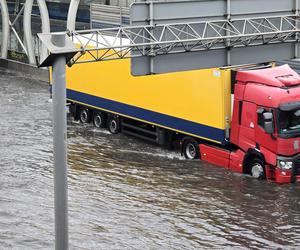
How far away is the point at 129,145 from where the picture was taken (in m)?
22.7

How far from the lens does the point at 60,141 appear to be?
7.54m

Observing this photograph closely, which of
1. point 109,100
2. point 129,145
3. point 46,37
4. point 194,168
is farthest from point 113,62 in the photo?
point 46,37

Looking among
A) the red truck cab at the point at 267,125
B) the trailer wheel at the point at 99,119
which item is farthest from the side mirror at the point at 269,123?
the trailer wheel at the point at 99,119

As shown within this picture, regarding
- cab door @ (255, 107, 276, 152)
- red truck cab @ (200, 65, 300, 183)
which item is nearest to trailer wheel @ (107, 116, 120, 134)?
red truck cab @ (200, 65, 300, 183)

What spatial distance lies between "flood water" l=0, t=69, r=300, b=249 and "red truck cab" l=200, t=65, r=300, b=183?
0.42m

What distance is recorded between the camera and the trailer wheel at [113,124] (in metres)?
23.8

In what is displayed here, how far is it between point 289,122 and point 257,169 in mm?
1566

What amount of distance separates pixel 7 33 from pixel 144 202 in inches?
969

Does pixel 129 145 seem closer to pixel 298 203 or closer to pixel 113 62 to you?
pixel 113 62

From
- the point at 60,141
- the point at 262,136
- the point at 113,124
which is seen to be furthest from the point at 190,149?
the point at 60,141

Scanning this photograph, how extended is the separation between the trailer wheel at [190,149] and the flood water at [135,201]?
27cm

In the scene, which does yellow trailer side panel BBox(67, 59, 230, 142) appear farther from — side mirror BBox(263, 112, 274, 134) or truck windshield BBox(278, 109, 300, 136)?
truck windshield BBox(278, 109, 300, 136)

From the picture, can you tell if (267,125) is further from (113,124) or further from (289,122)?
(113,124)

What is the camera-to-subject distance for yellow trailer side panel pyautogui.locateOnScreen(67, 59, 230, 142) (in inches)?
755
